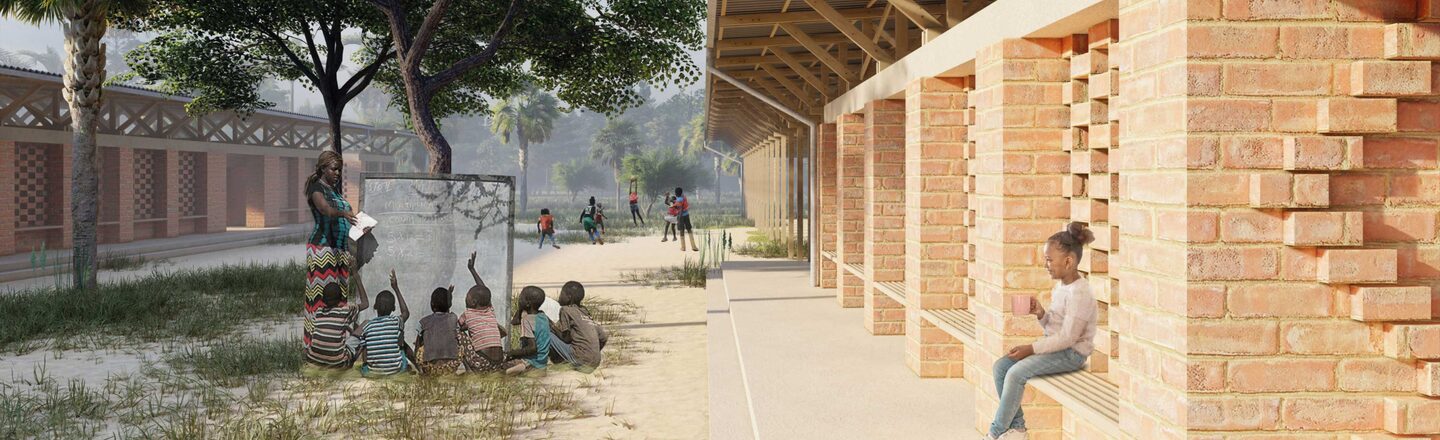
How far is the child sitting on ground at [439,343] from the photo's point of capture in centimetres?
795

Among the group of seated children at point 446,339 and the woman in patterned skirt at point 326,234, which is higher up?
the woman in patterned skirt at point 326,234

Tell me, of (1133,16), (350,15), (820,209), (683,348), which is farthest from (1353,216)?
(350,15)

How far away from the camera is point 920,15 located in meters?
7.05

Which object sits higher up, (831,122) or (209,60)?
(209,60)

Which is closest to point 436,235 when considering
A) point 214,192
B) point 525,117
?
point 214,192

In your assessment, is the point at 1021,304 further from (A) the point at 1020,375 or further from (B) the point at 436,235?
(B) the point at 436,235

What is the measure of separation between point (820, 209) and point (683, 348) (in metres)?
3.02

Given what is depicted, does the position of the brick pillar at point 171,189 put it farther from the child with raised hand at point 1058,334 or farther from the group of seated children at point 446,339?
the child with raised hand at point 1058,334

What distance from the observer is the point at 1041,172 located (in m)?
4.97

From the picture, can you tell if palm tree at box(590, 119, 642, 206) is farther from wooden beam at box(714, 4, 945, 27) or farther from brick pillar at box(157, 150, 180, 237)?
wooden beam at box(714, 4, 945, 27)

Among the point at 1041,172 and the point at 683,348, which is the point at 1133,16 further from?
the point at 683,348

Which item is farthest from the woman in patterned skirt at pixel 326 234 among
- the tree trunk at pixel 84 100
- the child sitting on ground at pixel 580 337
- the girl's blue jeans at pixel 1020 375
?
the tree trunk at pixel 84 100

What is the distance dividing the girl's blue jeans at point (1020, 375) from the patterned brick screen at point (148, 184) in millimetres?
29677

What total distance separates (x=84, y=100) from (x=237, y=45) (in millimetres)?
3833
